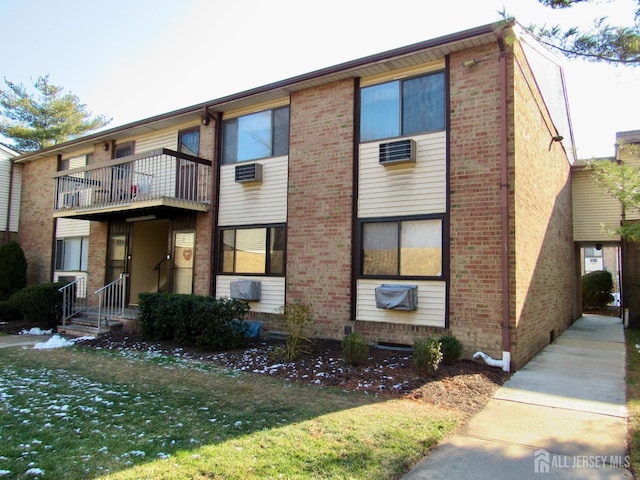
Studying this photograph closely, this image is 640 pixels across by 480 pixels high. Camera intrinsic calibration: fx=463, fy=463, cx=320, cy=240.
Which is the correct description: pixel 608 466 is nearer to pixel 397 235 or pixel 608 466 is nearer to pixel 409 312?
pixel 409 312

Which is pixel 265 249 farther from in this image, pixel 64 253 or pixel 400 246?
pixel 64 253

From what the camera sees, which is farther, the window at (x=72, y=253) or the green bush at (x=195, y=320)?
the window at (x=72, y=253)

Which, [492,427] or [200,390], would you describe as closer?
[492,427]

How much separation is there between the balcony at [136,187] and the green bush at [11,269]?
3578 mm

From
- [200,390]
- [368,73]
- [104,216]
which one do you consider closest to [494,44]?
[368,73]

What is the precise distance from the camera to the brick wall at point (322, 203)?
927cm

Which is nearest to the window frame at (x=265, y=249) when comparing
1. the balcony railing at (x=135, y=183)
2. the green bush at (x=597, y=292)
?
the balcony railing at (x=135, y=183)

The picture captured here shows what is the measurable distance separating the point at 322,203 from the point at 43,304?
8.13 metres

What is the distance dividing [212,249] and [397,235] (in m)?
4.91

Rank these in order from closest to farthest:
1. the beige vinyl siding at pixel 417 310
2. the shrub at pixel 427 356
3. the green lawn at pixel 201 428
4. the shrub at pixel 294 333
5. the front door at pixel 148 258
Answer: the green lawn at pixel 201 428, the shrub at pixel 427 356, the shrub at pixel 294 333, the beige vinyl siding at pixel 417 310, the front door at pixel 148 258

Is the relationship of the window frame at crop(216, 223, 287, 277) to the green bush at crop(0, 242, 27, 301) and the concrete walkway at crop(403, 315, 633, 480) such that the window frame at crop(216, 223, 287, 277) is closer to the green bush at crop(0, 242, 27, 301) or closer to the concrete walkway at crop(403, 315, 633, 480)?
the concrete walkway at crop(403, 315, 633, 480)

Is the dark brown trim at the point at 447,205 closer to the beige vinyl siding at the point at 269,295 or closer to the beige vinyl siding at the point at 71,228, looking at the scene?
the beige vinyl siding at the point at 269,295

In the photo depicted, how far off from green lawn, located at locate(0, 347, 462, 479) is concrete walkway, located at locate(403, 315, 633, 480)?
0.30 metres

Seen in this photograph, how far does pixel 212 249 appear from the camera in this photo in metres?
11.4
